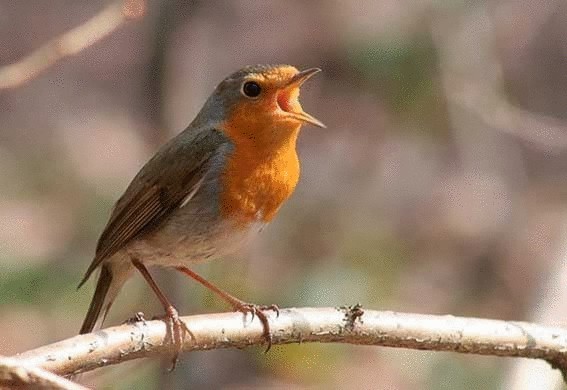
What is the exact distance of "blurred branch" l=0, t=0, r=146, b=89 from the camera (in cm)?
344

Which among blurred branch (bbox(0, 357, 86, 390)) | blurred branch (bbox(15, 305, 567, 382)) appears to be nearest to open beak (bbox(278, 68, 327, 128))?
blurred branch (bbox(15, 305, 567, 382))

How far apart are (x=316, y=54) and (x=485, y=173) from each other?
2420mm

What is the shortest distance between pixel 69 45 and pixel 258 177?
2.93ft

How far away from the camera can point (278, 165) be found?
4129mm

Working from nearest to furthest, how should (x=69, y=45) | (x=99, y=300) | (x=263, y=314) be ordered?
(x=69, y=45) → (x=263, y=314) → (x=99, y=300)

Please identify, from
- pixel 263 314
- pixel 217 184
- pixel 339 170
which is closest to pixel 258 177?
pixel 217 184

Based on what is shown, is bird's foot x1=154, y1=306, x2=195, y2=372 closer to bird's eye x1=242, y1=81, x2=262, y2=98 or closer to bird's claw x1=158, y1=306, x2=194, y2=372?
bird's claw x1=158, y1=306, x2=194, y2=372

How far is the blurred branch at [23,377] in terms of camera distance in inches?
84.7

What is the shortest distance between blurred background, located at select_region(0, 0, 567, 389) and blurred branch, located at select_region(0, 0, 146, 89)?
112 cm

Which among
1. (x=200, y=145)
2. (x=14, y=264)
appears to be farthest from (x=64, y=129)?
(x=200, y=145)

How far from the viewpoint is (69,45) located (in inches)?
137

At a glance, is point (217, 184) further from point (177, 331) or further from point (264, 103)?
point (177, 331)

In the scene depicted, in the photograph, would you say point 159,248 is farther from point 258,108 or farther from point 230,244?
point 258,108

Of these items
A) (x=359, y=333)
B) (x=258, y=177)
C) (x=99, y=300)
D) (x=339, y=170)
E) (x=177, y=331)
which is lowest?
(x=177, y=331)
